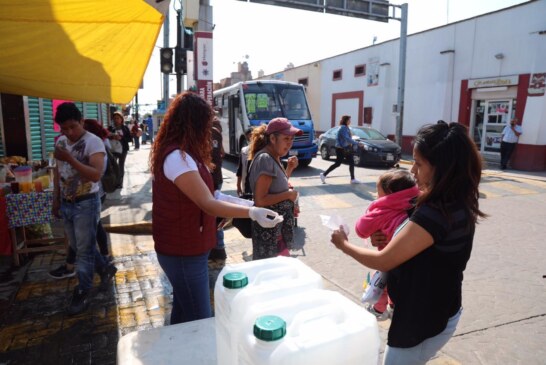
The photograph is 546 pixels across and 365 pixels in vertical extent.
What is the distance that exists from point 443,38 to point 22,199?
1705 centimetres

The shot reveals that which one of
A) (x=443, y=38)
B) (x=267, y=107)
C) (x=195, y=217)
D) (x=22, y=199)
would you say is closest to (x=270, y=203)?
(x=195, y=217)

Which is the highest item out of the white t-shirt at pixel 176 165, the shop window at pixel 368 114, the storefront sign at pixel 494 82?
the storefront sign at pixel 494 82

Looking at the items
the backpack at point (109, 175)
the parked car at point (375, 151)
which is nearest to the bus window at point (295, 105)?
the parked car at point (375, 151)

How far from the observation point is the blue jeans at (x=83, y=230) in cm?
343

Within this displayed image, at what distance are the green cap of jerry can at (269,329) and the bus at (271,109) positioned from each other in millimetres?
11024

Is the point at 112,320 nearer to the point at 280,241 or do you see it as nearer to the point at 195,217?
the point at 280,241

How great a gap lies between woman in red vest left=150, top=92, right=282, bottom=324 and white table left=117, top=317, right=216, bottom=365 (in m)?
0.42

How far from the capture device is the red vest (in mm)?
2094

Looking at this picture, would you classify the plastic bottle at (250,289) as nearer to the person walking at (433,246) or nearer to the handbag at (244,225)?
the person walking at (433,246)

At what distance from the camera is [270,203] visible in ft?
9.78

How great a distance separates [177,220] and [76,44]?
2.45m

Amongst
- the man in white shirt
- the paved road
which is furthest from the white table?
the man in white shirt

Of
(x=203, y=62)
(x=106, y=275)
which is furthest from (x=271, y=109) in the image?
(x=106, y=275)

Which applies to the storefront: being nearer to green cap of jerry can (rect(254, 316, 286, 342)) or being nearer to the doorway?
the doorway
